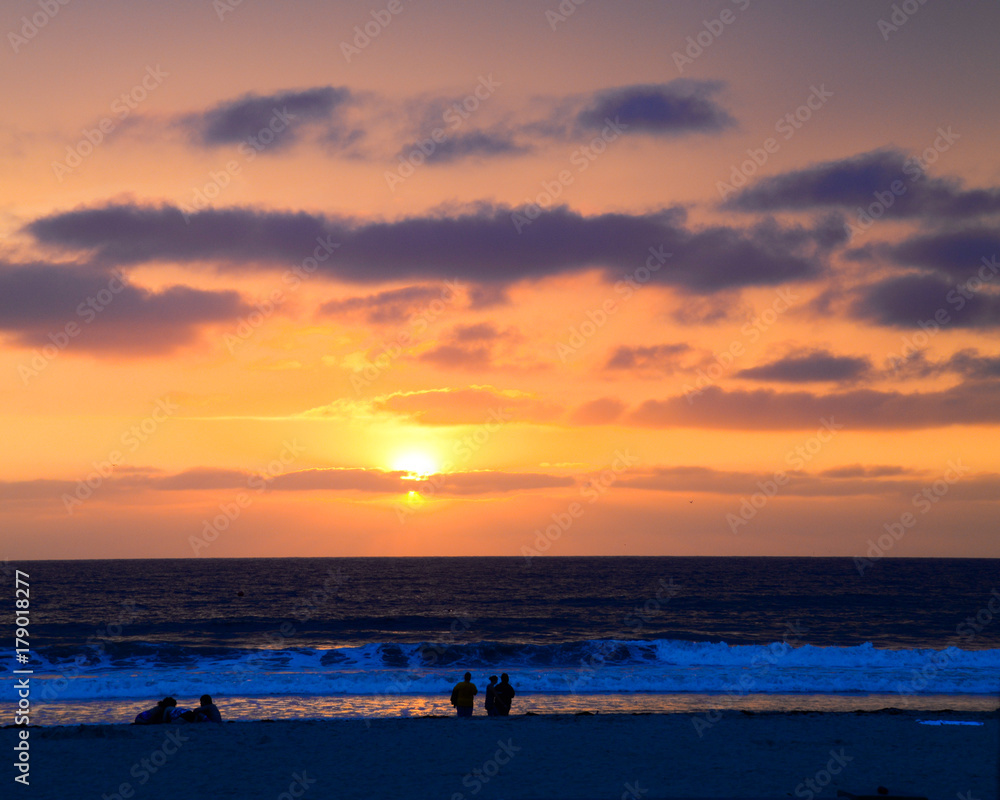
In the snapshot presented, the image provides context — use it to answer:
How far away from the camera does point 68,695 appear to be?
87.7 ft

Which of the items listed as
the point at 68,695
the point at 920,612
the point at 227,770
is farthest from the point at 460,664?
the point at 920,612

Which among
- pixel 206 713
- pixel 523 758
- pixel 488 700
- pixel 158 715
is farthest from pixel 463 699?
pixel 158 715

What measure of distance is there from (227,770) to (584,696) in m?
14.5

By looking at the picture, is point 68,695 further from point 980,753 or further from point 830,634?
point 830,634

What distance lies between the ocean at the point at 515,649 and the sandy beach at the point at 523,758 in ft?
16.8

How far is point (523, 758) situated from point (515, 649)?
24154 mm

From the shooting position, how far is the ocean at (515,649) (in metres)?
26.4

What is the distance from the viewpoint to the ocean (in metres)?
26.4

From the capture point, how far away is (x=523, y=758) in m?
16.2

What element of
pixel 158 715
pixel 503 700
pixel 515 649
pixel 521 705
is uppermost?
pixel 503 700

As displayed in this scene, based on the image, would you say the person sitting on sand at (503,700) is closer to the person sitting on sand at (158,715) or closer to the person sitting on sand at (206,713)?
the person sitting on sand at (206,713)

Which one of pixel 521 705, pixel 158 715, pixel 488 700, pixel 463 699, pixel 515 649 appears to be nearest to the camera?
pixel 158 715

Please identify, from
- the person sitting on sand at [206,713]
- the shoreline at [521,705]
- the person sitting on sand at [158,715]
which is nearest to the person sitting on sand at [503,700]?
the shoreline at [521,705]

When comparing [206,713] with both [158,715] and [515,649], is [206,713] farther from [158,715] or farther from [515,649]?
[515,649]
